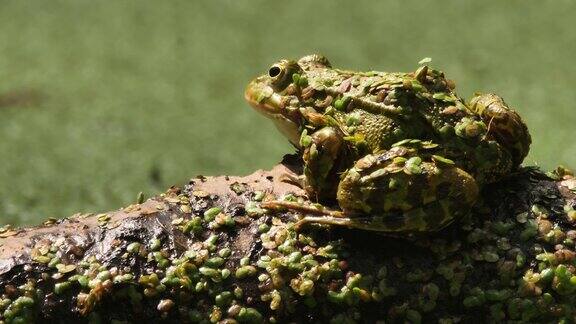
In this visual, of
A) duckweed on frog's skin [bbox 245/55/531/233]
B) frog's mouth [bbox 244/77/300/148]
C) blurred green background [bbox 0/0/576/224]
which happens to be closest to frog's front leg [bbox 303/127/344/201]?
duckweed on frog's skin [bbox 245/55/531/233]

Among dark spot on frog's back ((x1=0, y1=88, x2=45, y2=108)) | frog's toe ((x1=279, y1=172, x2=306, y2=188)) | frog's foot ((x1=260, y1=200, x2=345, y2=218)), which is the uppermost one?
dark spot on frog's back ((x1=0, y1=88, x2=45, y2=108))

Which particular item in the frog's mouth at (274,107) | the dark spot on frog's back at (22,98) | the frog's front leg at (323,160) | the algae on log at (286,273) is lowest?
the algae on log at (286,273)

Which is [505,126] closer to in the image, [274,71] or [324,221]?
[324,221]

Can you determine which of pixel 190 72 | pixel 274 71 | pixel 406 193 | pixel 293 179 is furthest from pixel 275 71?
pixel 190 72

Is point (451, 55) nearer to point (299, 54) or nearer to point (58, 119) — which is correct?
point (299, 54)

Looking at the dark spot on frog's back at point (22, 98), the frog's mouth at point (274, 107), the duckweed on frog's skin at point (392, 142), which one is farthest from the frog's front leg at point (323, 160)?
the dark spot on frog's back at point (22, 98)

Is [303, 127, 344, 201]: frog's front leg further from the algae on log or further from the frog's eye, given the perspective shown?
the frog's eye

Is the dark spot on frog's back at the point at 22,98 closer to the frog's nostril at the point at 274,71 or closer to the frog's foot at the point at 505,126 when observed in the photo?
the frog's nostril at the point at 274,71
